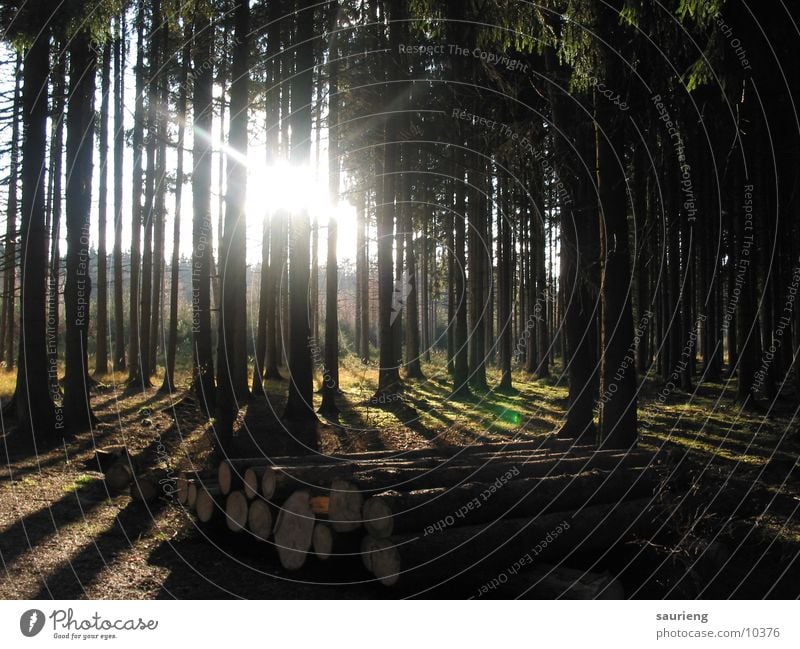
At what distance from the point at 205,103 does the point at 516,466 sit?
12.8m

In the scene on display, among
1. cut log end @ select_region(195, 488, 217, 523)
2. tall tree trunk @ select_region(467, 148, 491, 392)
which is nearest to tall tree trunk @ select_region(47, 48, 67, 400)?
cut log end @ select_region(195, 488, 217, 523)

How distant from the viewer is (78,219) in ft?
45.2

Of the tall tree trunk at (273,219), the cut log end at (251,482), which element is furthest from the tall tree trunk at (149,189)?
the cut log end at (251,482)

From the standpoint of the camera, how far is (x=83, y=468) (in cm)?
1145

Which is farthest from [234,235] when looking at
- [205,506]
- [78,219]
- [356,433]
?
[356,433]

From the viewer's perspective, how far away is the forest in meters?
6.93

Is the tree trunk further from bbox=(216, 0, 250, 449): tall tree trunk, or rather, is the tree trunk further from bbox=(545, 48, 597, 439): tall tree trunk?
bbox=(545, 48, 597, 439): tall tree trunk

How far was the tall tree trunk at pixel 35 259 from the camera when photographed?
42.5 ft

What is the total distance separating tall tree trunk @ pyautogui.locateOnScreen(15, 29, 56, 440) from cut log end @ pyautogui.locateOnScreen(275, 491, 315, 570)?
824 centimetres

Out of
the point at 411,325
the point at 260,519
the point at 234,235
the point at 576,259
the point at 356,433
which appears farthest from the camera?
the point at 411,325

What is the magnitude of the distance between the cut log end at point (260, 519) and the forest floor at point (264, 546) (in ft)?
0.74

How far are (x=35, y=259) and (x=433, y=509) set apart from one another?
1028cm

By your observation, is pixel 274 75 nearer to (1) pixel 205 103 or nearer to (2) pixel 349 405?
(1) pixel 205 103

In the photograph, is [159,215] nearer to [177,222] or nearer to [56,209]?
[177,222]
